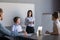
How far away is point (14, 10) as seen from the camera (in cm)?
276

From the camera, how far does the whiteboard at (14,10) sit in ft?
8.86

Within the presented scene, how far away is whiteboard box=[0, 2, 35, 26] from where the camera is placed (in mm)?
2701

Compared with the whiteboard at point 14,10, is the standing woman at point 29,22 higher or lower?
lower

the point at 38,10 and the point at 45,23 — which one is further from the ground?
the point at 38,10

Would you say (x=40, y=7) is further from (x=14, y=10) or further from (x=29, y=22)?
(x=14, y=10)

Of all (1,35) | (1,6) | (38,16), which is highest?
(1,6)

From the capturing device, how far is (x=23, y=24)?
2.70 meters

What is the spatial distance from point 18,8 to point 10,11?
0.17 meters

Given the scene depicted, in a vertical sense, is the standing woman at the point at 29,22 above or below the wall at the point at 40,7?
below

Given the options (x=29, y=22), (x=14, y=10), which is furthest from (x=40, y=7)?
(x=14, y=10)

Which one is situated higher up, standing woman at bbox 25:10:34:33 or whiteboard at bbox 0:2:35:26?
whiteboard at bbox 0:2:35:26

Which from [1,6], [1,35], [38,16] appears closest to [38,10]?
[38,16]

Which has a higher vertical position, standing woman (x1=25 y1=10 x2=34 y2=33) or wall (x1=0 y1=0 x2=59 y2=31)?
wall (x1=0 y1=0 x2=59 y2=31)

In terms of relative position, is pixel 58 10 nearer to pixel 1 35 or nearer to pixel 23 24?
pixel 23 24
